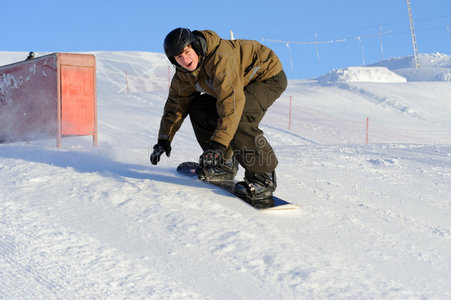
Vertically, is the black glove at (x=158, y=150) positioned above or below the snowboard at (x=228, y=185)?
above

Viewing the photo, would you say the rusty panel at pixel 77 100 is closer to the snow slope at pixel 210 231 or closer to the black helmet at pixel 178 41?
the snow slope at pixel 210 231

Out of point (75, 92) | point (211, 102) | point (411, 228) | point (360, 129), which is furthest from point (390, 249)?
point (360, 129)

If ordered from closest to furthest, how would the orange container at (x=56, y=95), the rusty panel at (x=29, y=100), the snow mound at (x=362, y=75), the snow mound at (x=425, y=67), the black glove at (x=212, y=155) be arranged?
the black glove at (x=212, y=155) < the orange container at (x=56, y=95) < the rusty panel at (x=29, y=100) < the snow mound at (x=362, y=75) < the snow mound at (x=425, y=67)

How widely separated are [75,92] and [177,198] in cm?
369

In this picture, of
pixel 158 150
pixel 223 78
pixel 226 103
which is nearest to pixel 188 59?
pixel 223 78

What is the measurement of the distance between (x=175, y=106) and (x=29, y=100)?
3.91 metres

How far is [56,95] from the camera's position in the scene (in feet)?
19.9

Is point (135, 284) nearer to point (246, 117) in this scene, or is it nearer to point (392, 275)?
point (392, 275)

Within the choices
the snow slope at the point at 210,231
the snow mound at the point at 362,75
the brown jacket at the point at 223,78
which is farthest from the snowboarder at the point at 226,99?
the snow mound at the point at 362,75

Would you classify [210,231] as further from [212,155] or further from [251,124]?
[251,124]

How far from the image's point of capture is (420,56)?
2221 inches

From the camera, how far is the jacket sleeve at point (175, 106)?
3.47 metres

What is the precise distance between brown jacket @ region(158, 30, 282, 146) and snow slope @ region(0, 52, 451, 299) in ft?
1.58

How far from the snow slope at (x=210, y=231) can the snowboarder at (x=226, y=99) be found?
26 centimetres
